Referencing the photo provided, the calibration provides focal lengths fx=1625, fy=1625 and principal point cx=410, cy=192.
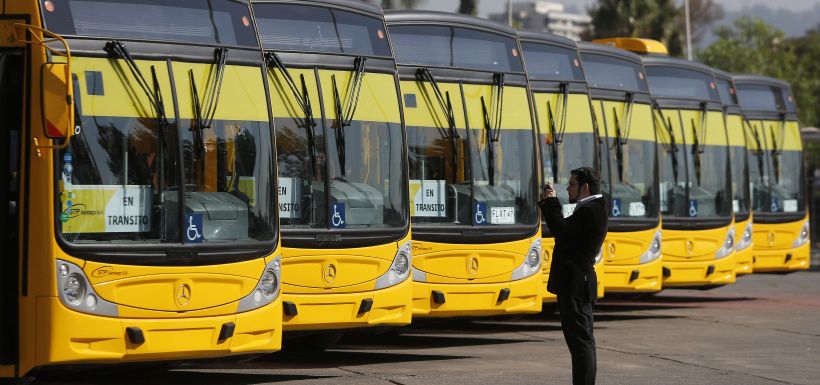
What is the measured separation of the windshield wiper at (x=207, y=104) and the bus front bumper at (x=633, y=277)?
8.51 meters

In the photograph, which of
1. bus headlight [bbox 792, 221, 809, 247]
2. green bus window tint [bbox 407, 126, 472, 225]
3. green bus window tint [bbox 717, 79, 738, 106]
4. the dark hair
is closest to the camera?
the dark hair

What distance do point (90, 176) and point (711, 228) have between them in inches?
498

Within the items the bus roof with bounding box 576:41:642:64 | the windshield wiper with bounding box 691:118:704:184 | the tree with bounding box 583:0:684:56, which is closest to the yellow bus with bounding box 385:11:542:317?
the bus roof with bounding box 576:41:642:64

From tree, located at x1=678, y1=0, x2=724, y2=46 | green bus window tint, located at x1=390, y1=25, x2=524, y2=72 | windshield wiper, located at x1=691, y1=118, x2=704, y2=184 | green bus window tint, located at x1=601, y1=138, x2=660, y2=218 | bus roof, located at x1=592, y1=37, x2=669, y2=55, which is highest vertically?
tree, located at x1=678, y1=0, x2=724, y2=46

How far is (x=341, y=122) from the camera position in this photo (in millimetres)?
13289

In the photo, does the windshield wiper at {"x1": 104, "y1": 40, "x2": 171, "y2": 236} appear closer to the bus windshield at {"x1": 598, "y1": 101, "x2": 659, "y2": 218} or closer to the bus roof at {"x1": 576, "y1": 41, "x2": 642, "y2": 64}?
the bus windshield at {"x1": 598, "y1": 101, "x2": 659, "y2": 218}

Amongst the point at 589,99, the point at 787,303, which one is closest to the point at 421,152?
the point at 589,99

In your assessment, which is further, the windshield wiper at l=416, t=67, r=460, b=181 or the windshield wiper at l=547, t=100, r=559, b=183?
the windshield wiper at l=547, t=100, r=559, b=183

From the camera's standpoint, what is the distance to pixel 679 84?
2188 cm

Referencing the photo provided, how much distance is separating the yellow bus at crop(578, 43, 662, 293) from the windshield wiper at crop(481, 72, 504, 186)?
366 centimetres

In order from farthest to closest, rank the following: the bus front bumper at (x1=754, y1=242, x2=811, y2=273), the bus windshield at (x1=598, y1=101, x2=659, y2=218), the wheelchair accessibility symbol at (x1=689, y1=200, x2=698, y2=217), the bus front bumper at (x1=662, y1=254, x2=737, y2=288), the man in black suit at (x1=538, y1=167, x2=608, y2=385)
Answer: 1. the bus front bumper at (x1=754, y1=242, x2=811, y2=273)
2. the wheelchair accessibility symbol at (x1=689, y1=200, x2=698, y2=217)
3. the bus front bumper at (x1=662, y1=254, x2=737, y2=288)
4. the bus windshield at (x1=598, y1=101, x2=659, y2=218)
5. the man in black suit at (x1=538, y1=167, x2=608, y2=385)

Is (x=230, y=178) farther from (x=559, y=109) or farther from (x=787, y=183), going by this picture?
(x=787, y=183)

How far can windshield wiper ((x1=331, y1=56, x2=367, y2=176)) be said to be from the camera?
1325 centimetres

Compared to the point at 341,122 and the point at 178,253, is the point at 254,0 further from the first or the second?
the point at 178,253
